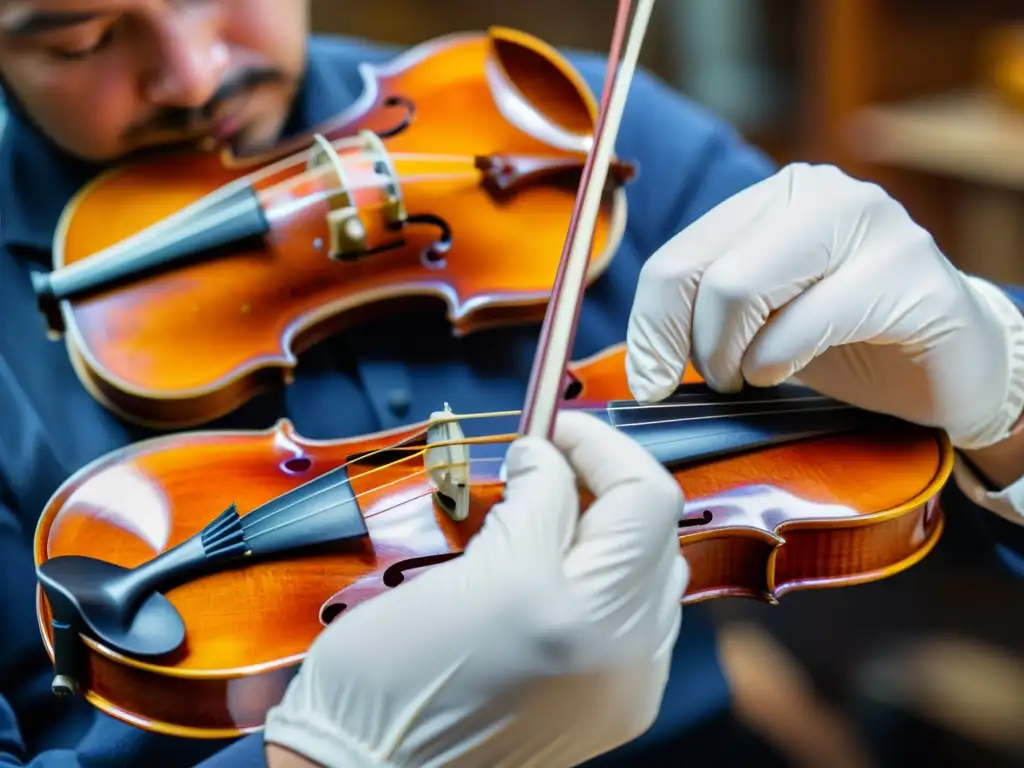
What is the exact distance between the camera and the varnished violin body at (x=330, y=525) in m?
0.37

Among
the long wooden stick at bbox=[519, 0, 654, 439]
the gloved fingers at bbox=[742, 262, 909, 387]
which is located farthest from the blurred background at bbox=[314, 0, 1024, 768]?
the long wooden stick at bbox=[519, 0, 654, 439]

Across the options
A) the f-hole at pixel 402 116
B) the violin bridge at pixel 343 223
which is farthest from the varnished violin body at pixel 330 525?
the f-hole at pixel 402 116

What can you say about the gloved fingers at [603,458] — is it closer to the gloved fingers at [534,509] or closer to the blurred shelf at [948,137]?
the gloved fingers at [534,509]

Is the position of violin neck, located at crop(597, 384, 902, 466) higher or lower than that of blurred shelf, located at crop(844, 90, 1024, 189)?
higher

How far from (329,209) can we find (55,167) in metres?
0.17

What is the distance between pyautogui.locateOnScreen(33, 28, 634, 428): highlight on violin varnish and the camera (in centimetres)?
53

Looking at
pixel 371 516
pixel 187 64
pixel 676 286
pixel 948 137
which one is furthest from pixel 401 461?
pixel 948 137

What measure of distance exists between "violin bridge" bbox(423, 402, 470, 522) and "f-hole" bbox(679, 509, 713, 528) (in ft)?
0.30

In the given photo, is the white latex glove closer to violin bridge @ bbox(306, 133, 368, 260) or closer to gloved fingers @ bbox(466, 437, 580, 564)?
gloved fingers @ bbox(466, 437, 580, 564)

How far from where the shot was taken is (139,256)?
0.55 metres

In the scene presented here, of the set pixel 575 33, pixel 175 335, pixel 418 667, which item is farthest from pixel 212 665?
pixel 575 33

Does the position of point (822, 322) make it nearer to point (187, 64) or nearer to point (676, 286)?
point (676, 286)

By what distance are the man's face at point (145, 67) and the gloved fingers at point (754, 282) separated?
0.32 m

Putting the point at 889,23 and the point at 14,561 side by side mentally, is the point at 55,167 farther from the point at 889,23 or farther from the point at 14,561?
the point at 889,23
